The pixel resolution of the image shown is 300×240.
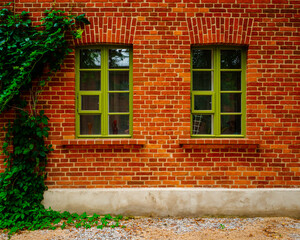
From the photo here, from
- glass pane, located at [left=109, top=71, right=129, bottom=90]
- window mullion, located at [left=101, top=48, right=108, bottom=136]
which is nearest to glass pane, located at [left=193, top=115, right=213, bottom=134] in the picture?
glass pane, located at [left=109, top=71, right=129, bottom=90]

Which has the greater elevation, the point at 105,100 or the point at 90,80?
the point at 90,80

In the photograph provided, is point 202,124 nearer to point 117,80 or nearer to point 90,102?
point 117,80

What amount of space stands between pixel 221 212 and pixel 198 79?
2.54 m

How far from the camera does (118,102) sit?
182 inches

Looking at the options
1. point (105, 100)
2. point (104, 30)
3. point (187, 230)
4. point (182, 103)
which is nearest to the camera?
point (187, 230)

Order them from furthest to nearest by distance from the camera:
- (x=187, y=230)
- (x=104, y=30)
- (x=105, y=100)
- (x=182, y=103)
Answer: (x=105, y=100), (x=182, y=103), (x=104, y=30), (x=187, y=230)

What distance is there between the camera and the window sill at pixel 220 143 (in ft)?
14.4

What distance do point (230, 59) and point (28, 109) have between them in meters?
3.95

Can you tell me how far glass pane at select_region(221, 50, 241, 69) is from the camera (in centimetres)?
464

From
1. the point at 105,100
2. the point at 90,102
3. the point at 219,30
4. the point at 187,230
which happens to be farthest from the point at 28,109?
the point at 219,30

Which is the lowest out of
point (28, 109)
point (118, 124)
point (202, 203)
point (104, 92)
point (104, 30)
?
point (202, 203)

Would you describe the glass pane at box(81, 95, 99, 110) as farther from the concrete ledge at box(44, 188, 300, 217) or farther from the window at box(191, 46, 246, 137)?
the window at box(191, 46, 246, 137)

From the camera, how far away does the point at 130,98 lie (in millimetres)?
4594

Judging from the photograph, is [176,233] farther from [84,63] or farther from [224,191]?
[84,63]
